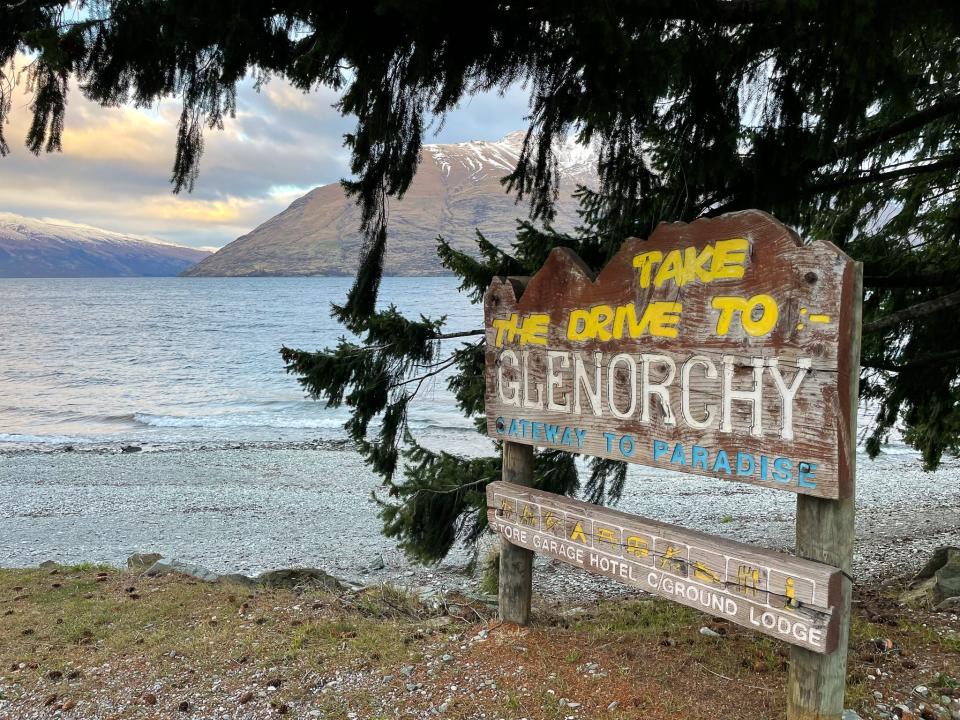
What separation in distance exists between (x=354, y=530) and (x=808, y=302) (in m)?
11.1

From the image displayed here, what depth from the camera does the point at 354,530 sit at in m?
12.7

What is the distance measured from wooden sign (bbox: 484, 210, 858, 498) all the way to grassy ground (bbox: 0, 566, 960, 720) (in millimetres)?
1205

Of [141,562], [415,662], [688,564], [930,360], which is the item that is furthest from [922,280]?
[141,562]

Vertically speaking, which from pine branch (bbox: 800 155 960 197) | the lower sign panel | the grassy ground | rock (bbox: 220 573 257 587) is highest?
pine branch (bbox: 800 155 960 197)

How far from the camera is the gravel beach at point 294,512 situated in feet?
32.8

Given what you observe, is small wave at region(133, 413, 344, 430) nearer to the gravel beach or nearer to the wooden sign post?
the gravel beach

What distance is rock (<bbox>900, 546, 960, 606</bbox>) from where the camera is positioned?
4.88 m

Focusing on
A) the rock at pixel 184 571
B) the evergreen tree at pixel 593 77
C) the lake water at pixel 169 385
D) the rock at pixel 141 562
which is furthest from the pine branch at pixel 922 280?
the rock at pixel 141 562

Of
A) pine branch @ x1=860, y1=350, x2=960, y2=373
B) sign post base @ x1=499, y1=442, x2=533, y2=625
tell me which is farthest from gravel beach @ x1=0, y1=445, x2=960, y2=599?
sign post base @ x1=499, y1=442, x2=533, y2=625

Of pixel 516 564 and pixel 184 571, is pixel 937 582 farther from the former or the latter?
pixel 184 571

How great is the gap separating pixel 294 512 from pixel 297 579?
817cm

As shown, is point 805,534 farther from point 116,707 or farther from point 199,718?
point 116,707

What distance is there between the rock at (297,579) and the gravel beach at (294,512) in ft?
8.84

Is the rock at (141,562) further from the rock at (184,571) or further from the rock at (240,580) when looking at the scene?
the rock at (240,580)
